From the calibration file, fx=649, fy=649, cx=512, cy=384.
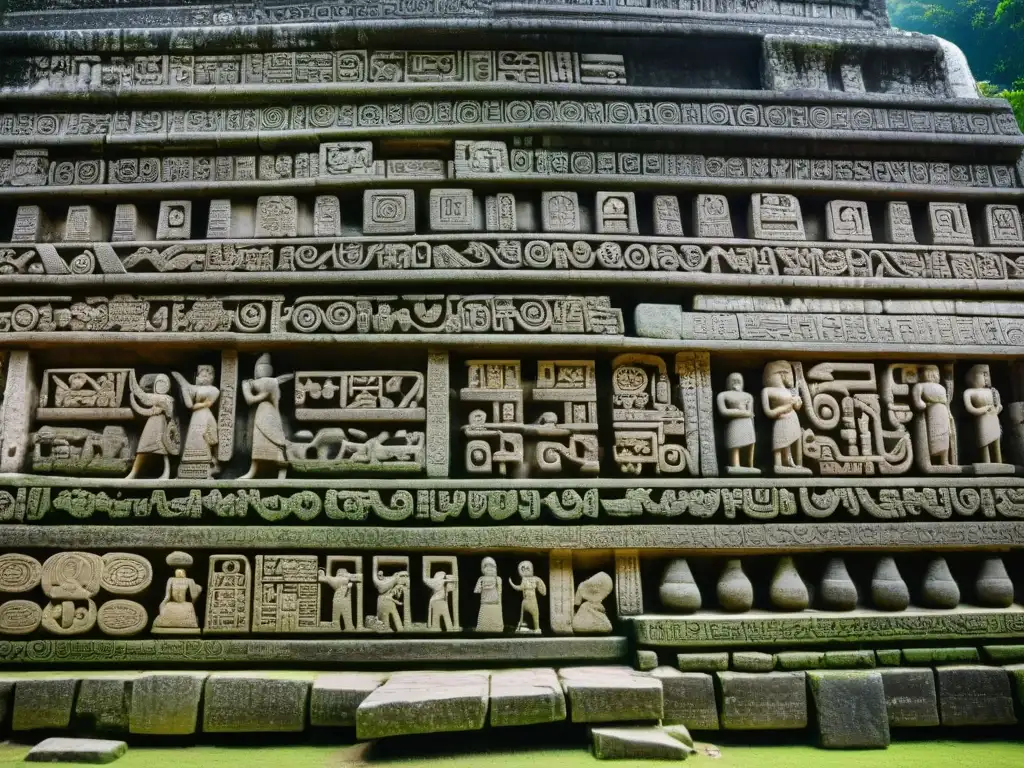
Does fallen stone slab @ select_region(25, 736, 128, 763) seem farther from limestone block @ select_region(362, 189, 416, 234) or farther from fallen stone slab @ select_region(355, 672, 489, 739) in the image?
limestone block @ select_region(362, 189, 416, 234)

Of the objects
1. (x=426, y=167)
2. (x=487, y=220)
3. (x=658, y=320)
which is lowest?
(x=658, y=320)

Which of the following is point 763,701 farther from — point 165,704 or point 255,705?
point 165,704

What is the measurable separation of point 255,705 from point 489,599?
1.49 m

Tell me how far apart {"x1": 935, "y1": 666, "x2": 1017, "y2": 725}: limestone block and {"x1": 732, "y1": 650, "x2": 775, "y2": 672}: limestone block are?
42.1 inches

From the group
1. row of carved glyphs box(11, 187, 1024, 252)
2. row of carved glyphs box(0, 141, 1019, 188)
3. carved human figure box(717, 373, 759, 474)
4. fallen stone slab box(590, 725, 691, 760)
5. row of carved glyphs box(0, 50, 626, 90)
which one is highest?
row of carved glyphs box(0, 50, 626, 90)

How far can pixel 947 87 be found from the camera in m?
5.46

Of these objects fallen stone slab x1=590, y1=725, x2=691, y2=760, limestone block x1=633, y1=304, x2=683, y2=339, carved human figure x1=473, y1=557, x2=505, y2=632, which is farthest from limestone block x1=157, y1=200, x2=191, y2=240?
fallen stone slab x1=590, y1=725, x2=691, y2=760

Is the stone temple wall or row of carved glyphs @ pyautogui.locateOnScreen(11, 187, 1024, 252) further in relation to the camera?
row of carved glyphs @ pyautogui.locateOnScreen(11, 187, 1024, 252)

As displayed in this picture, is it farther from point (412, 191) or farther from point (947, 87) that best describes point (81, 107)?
point (947, 87)

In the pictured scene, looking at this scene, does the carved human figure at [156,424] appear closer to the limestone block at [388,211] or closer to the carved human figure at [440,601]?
the limestone block at [388,211]

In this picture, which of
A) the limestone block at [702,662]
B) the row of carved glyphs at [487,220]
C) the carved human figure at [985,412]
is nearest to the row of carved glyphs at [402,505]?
the limestone block at [702,662]

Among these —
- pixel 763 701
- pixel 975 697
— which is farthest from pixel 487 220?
pixel 975 697

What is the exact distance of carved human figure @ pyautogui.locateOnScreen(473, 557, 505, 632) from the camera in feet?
13.5

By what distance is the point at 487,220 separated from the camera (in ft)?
16.2
